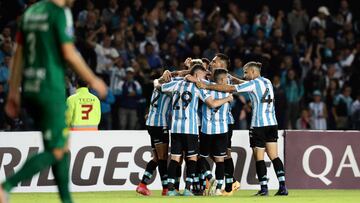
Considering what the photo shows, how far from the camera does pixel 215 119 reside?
15.1 metres

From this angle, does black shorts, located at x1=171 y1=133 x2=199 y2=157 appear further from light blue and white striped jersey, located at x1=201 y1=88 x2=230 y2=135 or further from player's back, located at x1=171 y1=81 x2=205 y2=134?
light blue and white striped jersey, located at x1=201 y1=88 x2=230 y2=135

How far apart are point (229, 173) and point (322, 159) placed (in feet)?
8.35

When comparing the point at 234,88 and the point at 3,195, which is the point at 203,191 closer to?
the point at 234,88

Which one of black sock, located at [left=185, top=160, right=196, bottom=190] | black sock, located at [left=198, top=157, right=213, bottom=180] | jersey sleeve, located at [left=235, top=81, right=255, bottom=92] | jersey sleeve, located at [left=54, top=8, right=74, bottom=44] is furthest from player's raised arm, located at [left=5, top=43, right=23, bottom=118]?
black sock, located at [left=198, top=157, right=213, bottom=180]

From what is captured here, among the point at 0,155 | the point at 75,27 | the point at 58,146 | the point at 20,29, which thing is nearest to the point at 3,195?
the point at 58,146

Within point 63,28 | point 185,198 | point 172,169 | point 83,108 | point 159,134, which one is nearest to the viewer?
point 63,28

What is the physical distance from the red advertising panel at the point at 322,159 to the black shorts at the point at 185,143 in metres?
2.96

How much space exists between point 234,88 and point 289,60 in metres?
7.78

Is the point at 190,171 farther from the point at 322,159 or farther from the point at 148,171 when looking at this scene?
the point at 322,159

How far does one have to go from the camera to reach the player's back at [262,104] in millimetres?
15055

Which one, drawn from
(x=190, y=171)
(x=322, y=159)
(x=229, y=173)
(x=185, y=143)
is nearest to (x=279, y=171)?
(x=229, y=173)

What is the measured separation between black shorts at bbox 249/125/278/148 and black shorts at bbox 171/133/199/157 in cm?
89

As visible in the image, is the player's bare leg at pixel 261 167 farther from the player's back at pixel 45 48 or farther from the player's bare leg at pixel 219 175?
the player's back at pixel 45 48

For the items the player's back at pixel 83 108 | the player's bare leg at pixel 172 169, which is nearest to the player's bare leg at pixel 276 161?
the player's bare leg at pixel 172 169
